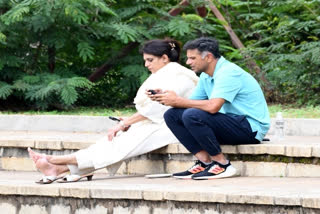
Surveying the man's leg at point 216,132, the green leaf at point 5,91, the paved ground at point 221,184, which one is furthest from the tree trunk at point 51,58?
the man's leg at point 216,132

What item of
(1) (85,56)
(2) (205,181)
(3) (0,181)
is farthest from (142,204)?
(1) (85,56)

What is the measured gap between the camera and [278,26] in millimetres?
→ 11648

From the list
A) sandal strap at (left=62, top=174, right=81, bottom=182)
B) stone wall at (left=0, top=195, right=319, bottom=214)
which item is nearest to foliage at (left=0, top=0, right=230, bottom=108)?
sandal strap at (left=62, top=174, right=81, bottom=182)

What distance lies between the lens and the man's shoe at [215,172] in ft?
22.7

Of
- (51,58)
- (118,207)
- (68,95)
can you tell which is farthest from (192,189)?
(51,58)

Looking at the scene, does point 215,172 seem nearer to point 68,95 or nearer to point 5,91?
point 68,95

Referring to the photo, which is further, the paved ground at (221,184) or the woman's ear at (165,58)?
the woman's ear at (165,58)

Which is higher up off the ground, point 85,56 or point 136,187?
point 85,56

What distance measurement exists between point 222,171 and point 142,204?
99 centimetres

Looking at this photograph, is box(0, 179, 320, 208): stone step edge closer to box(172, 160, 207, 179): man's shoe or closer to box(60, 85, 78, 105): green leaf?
box(172, 160, 207, 179): man's shoe

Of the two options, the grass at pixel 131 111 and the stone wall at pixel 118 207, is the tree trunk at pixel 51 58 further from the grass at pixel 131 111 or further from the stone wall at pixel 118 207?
the stone wall at pixel 118 207

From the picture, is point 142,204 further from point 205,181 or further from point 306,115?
point 306,115

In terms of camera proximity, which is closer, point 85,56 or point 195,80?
point 195,80

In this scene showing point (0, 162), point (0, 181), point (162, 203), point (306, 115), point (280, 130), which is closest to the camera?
point (162, 203)
